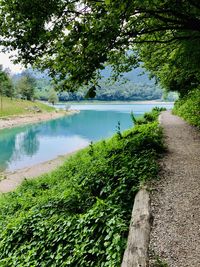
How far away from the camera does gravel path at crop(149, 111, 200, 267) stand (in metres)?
5.08

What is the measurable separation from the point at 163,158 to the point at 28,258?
616 centimetres

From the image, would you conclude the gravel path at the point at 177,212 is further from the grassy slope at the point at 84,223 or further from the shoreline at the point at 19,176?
the shoreline at the point at 19,176

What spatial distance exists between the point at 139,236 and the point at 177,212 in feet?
4.71

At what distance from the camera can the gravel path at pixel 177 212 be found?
16.7 feet

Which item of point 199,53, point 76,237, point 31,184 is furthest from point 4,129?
point 76,237

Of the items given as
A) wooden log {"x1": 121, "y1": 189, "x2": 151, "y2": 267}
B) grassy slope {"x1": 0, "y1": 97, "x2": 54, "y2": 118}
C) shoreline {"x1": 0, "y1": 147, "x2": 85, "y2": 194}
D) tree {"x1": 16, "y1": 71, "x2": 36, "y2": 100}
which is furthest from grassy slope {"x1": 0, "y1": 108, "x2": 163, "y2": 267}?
tree {"x1": 16, "y1": 71, "x2": 36, "y2": 100}

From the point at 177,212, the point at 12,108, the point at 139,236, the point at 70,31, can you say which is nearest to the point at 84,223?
the point at 139,236

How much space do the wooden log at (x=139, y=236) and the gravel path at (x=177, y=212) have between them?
145 millimetres

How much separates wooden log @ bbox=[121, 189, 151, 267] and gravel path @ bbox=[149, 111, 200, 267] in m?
0.15

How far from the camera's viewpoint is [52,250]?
6930mm

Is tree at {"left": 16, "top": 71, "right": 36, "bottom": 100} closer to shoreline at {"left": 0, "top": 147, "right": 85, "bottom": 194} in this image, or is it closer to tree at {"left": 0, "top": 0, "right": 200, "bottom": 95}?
shoreline at {"left": 0, "top": 147, "right": 85, "bottom": 194}

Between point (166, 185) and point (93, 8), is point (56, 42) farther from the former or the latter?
point (166, 185)

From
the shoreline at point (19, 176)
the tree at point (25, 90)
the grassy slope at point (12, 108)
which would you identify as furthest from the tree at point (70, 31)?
the tree at point (25, 90)

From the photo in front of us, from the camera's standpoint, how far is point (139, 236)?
549cm
